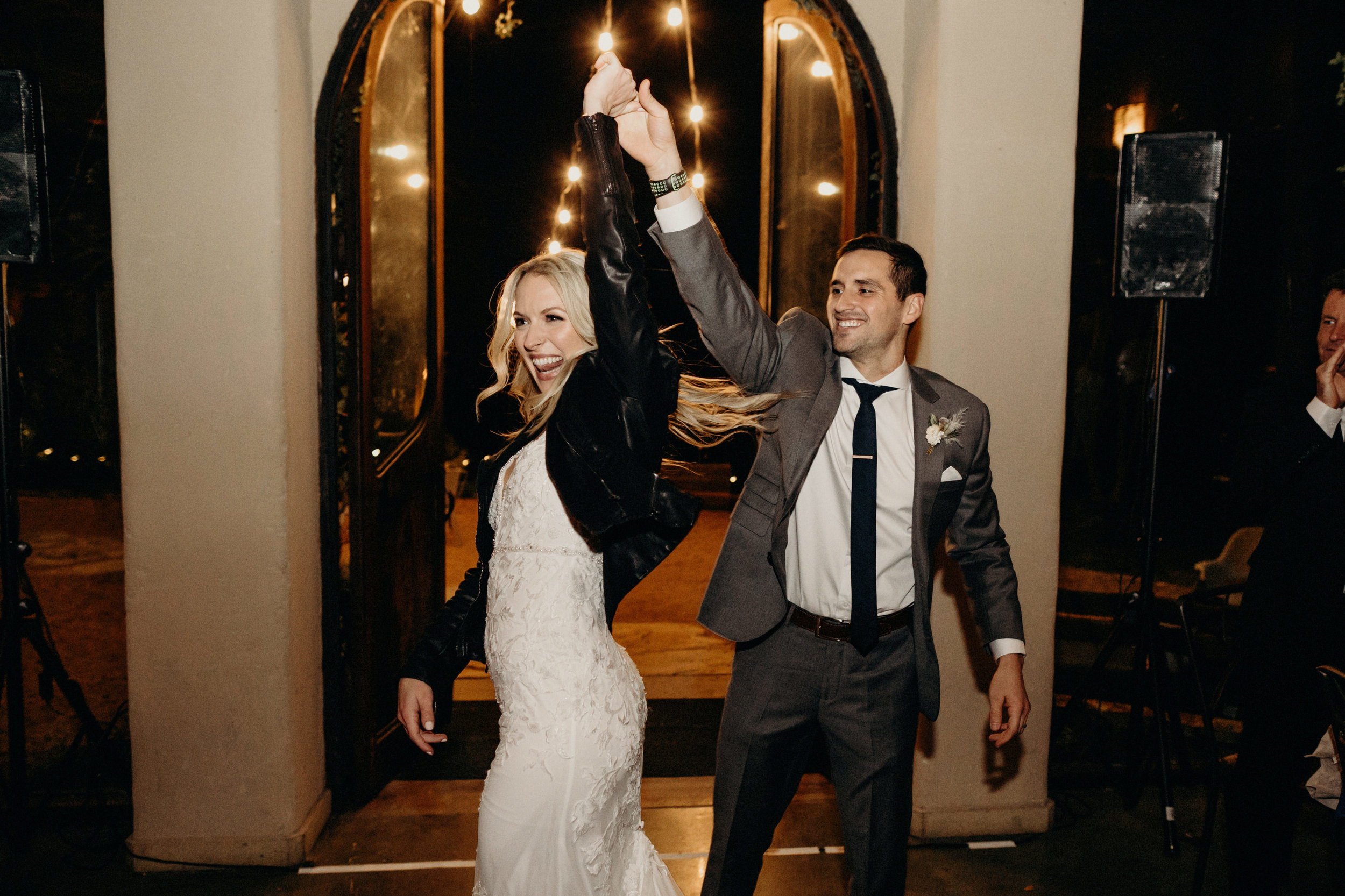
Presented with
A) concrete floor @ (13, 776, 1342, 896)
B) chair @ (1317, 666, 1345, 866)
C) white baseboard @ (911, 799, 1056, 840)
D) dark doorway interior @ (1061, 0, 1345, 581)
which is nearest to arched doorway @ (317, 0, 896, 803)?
concrete floor @ (13, 776, 1342, 896)

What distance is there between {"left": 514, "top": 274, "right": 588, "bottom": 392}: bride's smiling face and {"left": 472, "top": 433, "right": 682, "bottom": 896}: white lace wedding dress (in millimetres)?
149

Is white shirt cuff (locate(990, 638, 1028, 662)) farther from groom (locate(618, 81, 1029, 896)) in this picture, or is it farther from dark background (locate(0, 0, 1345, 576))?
dark background (locate(0, 0, 1345, 576))

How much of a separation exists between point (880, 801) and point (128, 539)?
2.21 meters

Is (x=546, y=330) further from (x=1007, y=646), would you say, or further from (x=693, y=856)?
(x=693, y=856)

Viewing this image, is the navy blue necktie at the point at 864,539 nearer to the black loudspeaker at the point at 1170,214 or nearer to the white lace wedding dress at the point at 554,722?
the white lace wedding dress at the point at 554,722

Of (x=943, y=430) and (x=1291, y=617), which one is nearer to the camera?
(x=943, y=430)

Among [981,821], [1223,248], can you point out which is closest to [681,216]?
[981,821]

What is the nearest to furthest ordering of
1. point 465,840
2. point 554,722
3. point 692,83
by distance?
1. point 554,722
2. point 465,840
3. point 692,83

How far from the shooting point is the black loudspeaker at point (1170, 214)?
245cm

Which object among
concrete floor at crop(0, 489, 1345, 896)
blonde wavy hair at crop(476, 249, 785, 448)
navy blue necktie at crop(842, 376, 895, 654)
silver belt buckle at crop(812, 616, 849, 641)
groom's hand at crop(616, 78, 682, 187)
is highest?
groom's hand at crop(616, 78, 682, 187)

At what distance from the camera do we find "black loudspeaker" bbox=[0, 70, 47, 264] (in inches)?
83.4

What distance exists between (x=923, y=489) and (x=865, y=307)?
425 mm

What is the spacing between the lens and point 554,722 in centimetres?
136

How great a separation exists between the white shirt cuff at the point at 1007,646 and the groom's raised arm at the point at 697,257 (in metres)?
0.88
